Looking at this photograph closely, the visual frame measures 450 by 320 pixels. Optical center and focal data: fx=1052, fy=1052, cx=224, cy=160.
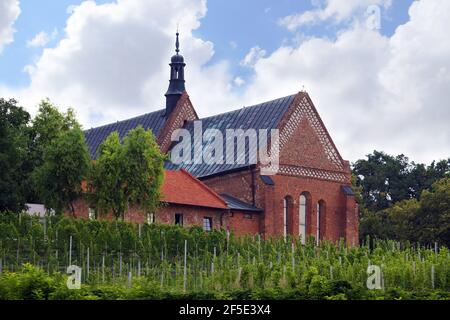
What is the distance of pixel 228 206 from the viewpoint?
59.2 meters

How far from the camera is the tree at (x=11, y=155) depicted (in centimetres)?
4962

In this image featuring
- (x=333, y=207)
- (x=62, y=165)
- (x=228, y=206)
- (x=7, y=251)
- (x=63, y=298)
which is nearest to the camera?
(x=63, y=298)

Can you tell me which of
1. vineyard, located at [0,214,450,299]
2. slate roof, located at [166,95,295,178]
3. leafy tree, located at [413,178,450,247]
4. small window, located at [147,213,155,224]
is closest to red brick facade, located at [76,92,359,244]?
slate roof, located at [166,95,295,178]

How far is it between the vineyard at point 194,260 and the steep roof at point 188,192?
577 centimetres

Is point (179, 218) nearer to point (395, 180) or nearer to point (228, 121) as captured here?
point (228, 121)

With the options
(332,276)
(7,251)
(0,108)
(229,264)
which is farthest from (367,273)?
(0,108)

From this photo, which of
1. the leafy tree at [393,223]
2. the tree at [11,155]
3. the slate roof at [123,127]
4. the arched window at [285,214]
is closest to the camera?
the tree at [11,155]

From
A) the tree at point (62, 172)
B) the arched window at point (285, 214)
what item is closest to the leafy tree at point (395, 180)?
the arched window at point (285, 214)

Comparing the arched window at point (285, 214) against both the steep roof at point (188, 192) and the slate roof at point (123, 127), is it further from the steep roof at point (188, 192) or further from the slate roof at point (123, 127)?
the slate roof at point (123, 127)

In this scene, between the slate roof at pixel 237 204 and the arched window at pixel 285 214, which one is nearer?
the slate roof at pixel 237 204

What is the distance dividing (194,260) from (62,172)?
33.2 feet

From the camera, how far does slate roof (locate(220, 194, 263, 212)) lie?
5950cm
